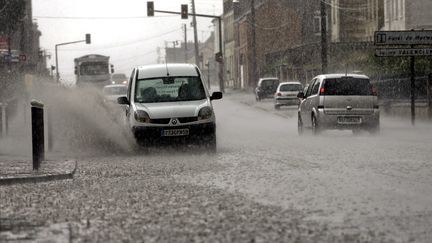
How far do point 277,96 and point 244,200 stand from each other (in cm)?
3818

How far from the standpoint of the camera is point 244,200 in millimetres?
10383

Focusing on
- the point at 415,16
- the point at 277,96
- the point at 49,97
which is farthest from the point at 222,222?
the point at 415,16

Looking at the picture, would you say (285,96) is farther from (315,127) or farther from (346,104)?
(346,104)

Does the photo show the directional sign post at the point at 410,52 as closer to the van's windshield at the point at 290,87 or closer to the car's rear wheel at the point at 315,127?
the car's rear wheel at the point at 315,127

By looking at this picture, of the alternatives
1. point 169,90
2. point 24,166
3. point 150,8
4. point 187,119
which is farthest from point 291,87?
point 24,166

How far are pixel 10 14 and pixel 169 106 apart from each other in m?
67.6

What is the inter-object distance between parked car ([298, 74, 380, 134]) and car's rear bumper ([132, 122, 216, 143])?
253 inches

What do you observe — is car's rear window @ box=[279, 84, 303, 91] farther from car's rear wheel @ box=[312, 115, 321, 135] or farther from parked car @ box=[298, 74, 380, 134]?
parked car @ box=[298, 74, 380, 134]

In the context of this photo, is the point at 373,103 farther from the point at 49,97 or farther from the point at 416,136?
the point at 49,97

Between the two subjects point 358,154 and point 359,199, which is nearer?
point 359,199

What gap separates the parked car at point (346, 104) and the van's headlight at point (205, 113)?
246 inches

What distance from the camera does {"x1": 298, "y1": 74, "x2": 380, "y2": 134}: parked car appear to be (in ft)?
80.1

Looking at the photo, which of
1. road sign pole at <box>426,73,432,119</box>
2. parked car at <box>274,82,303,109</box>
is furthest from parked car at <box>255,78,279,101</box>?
road sign pole at <box>426,73,432,119</box>

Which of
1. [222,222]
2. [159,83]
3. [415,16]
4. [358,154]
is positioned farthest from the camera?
[415,16]
